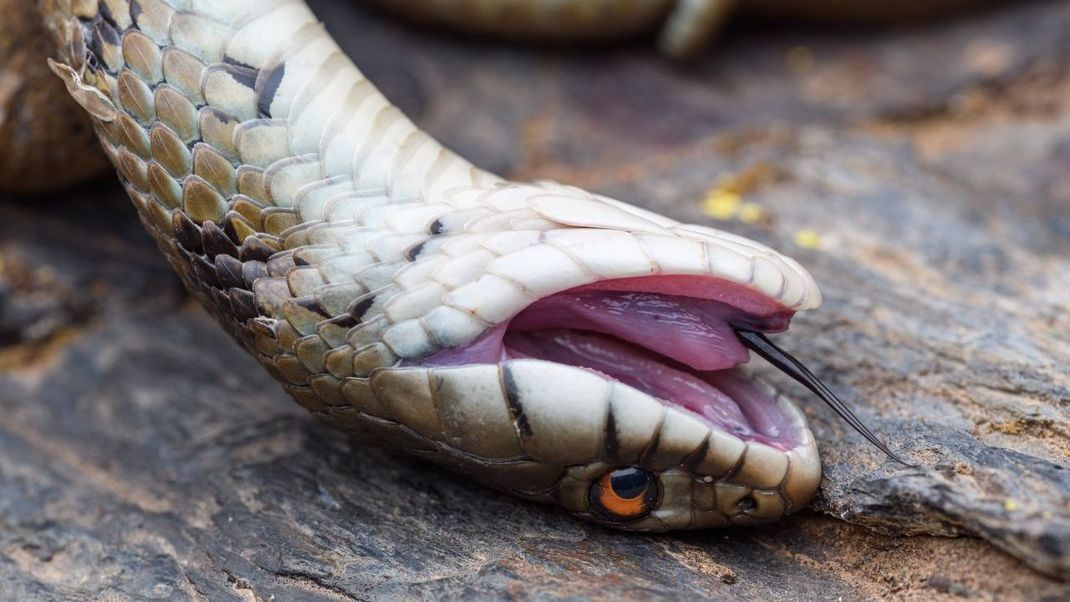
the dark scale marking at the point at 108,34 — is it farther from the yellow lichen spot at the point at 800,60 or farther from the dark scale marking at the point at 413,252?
the yellow lichen spot at the point at 800,60

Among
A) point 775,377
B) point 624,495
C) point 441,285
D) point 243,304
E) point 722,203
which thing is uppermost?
point 722,203

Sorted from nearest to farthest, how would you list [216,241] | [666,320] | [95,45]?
[666,320], [216,241], [95,45]

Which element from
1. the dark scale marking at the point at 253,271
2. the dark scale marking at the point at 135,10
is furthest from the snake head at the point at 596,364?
the dark scale marking at the point at 135,10

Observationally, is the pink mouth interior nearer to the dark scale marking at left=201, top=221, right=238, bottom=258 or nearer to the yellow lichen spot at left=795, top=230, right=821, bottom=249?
the dark scale marking at left=201, top=221, right=238, bottom=258

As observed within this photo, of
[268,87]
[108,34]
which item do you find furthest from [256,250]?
[108,34]

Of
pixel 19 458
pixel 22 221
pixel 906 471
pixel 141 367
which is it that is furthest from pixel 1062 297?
pixel 22 221

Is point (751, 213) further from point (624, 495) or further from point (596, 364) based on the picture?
point (624, 495)
